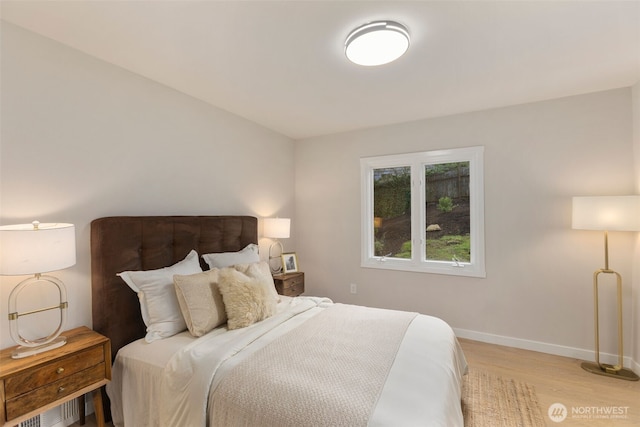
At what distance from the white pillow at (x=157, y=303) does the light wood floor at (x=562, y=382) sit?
2.52ft

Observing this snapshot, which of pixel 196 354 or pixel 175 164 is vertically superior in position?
pixel 175 164

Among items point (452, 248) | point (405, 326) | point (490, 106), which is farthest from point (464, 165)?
point (405, 326)

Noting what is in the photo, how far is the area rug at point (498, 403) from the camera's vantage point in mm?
1940

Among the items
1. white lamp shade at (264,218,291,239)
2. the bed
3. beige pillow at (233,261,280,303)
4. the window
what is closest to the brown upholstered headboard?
the bed

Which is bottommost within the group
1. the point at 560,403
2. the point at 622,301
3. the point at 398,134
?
the point at 560,403

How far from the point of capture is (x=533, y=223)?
294 cm

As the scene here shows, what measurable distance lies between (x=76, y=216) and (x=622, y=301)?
447 cm

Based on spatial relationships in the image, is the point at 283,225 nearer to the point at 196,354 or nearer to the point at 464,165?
the point at 196,354

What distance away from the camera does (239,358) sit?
1.62 metres

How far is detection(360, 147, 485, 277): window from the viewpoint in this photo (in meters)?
3.23

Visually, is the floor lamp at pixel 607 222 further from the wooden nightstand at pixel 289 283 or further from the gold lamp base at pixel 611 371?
the wooden nightstand at pixel 289 283

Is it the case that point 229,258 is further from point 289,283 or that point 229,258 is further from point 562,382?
point 562,382

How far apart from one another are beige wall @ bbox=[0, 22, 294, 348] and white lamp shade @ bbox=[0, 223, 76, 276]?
362 mm

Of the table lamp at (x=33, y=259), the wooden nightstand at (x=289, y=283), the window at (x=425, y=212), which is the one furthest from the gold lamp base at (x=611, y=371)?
the table lamp at (x=33, y=259)
